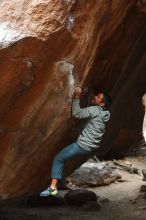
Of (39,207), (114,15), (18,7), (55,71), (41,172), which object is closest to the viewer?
(18,7)

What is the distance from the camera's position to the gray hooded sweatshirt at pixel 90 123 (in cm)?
824

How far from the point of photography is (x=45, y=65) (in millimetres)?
7602

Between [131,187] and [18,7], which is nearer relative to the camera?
[18,7]

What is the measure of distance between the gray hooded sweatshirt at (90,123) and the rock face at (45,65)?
0.21m

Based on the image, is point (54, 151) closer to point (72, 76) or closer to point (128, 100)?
point (72, 76)

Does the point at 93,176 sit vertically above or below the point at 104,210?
above

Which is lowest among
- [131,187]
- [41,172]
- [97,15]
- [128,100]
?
[131,187]

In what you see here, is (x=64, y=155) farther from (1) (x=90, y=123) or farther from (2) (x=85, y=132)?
(1) (x=90, y=123)

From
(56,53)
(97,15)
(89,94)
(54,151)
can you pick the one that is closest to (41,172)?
Answer: (54,151)

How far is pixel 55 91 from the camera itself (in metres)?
7.98

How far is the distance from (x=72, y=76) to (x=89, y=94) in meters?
1.75

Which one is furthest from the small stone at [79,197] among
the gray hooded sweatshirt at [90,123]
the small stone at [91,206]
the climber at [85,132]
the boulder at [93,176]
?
the gray hooded sweatshirt at [90,123]

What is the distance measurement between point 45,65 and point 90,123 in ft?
4.88

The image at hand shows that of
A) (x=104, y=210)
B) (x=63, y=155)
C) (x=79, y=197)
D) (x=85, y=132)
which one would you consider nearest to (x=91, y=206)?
(x=104, y=210)
